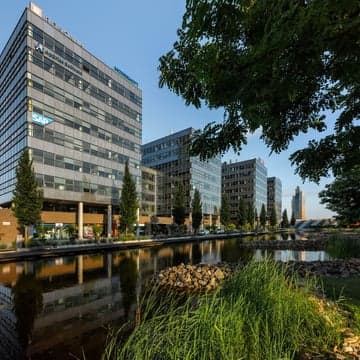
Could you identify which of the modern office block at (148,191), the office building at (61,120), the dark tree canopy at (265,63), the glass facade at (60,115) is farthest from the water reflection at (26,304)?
the modern office block at (148,191)

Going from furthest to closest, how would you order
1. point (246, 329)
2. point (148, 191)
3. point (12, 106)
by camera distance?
point (148, 191) < point (12, 106) < point (246, 329)

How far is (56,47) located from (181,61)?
53.1 metres

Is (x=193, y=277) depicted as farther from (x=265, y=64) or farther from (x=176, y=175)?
(x=176, y=175)

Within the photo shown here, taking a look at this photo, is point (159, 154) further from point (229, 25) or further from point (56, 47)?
point (229, 25)

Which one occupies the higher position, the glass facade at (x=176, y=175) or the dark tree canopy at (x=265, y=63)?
the glass facade at (x=176, y=175)

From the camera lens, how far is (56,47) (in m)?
50.2

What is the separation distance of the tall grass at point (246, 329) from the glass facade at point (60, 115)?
4561 centimetres

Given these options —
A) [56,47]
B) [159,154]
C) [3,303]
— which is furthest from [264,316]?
[159,154]

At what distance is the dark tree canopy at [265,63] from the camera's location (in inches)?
135

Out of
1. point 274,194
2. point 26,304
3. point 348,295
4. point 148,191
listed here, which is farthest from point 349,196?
point 274,194

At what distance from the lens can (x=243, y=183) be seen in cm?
14250

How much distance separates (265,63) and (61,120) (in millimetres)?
51733

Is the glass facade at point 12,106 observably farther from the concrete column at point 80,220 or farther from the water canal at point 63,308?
the water canal at point 63,308

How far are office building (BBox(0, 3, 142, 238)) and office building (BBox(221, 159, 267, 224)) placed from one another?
8552 centimetres
